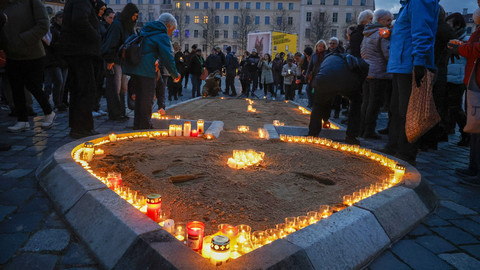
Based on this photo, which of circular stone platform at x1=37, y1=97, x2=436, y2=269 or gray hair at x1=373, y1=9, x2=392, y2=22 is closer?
circular stone platform at x1=37, y1=97, x2=436, y2=269

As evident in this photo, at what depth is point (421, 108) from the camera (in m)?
4.49

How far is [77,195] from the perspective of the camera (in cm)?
293

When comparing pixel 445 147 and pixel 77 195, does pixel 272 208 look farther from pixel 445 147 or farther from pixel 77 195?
pixel 445 147

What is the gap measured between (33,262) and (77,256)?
25 centimetres

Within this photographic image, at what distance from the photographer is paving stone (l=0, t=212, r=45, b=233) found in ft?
8.63

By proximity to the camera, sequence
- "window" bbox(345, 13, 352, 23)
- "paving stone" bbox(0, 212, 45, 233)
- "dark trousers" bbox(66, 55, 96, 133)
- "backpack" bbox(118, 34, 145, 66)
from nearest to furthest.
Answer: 1. "paving stone" bbox(0, 212, 45, 233)
2. "dark trousers" bbox(66, 55, 96, 133)
3. "backpack" bbox(118, 34, 145, 66)
4. "window" bbox(345, 13, 352, 23)

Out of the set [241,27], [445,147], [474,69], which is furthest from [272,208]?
[241,27]

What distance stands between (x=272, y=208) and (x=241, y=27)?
69050 millimetres

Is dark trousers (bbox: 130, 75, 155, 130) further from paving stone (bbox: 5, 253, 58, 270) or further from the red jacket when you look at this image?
the red jacket

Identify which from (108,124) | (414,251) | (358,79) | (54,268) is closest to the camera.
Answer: (54,268)

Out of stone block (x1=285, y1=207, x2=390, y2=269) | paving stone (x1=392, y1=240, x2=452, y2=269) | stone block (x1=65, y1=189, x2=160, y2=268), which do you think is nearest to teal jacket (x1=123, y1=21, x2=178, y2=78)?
stone block (x1=65, y1=189, x2=160, y2=268)

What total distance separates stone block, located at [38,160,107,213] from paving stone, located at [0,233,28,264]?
1.28 feet

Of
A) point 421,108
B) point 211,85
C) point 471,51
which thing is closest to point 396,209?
point 421,108

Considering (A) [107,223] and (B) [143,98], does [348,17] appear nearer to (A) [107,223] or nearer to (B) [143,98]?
(B) [143,98]
